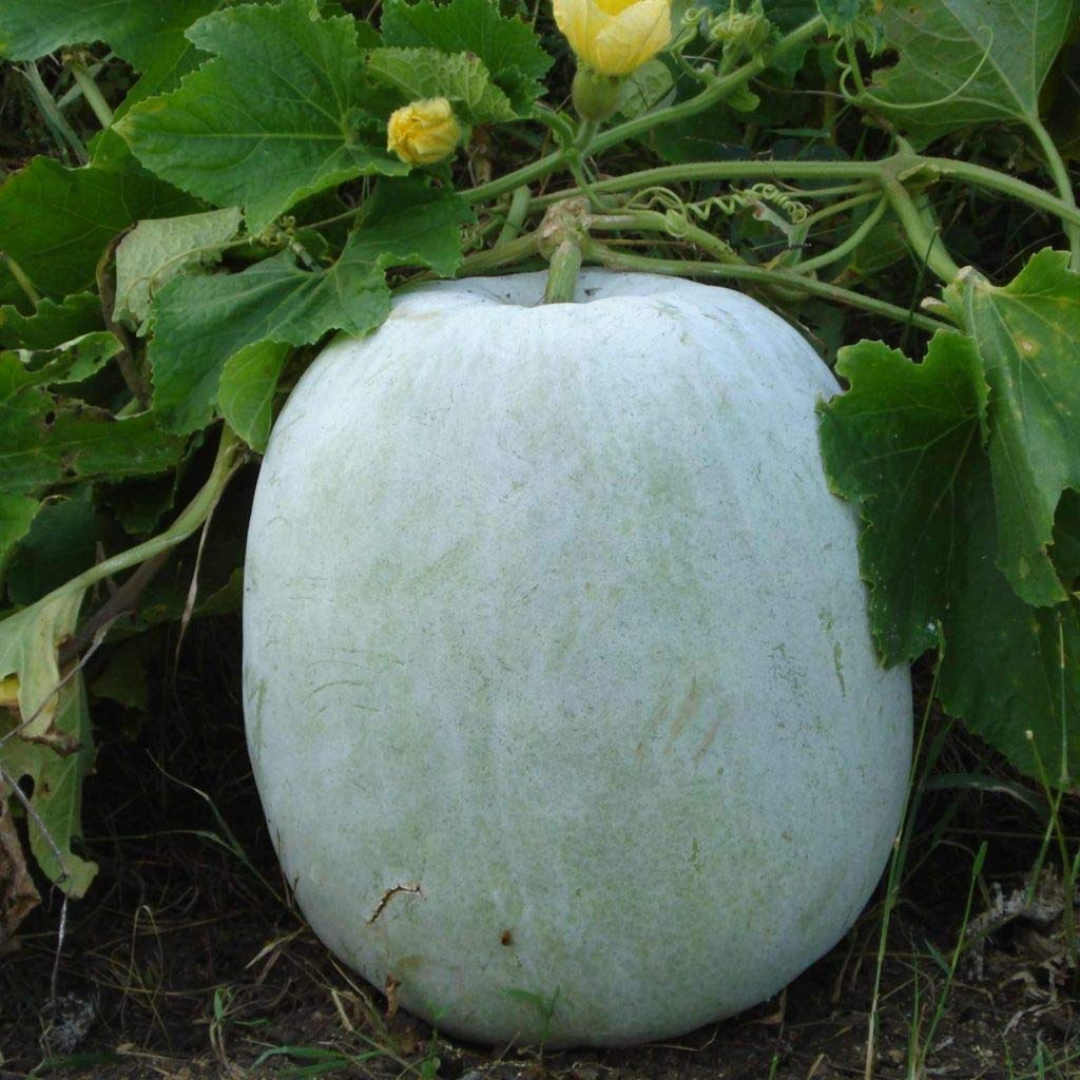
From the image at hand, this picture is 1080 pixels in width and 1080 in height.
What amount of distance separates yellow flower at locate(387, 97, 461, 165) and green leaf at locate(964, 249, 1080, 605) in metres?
0.65

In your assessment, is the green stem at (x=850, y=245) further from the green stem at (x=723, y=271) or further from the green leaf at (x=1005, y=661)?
the green leaf at (x=1005, y=661)

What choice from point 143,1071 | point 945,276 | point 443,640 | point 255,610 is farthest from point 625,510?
point 143,1071

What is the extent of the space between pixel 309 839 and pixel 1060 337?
1016 millimetres

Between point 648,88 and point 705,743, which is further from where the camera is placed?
point 648,88

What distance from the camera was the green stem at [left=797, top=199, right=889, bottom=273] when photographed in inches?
Answer: 81.4

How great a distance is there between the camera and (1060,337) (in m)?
1.72

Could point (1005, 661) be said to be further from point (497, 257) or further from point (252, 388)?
point (252, 388)

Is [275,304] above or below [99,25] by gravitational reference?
below

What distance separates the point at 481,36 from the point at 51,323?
2.28 feet

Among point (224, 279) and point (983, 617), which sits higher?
point (224, 279)

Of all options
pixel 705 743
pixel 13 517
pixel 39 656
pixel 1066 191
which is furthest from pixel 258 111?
pixel 1066 191

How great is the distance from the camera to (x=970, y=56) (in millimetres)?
2104

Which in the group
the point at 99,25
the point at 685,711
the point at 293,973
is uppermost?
the point at 99,25

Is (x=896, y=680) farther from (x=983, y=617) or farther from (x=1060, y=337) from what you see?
(x=1060, y=337)
